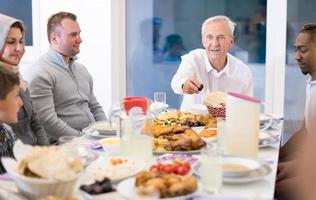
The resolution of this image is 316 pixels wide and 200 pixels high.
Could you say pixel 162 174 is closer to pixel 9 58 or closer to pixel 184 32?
pixel 9 58

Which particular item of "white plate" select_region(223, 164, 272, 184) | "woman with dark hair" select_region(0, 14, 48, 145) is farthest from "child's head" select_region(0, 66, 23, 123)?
"white plate" select_region(223, 164, 272, 184)

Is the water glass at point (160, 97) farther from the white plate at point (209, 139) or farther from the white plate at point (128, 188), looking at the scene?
the white plate at point (128, 188)

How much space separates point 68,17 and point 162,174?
6.73 feet

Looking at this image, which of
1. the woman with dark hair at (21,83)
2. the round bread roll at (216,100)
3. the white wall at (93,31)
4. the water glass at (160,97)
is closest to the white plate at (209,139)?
the round bread roll at (216,100)

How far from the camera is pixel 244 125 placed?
185 cm

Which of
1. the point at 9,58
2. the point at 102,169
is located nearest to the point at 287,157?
the point at 102,169

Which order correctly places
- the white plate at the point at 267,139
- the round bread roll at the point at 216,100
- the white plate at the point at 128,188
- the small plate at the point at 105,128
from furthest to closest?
the round bread roll at the point at 216,100, the small plate at the point at 105,128, the white plate at the point at 267,139, the white plate at the point at 128,188

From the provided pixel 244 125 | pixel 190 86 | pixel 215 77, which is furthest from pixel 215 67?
pixel 244 125

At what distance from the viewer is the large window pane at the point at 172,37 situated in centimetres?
409

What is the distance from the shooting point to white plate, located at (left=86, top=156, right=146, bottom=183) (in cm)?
152

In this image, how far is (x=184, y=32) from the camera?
4246 millimetres

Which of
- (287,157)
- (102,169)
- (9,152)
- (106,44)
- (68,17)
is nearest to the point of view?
(102,169)

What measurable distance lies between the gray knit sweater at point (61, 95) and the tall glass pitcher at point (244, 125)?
1296 millimetres

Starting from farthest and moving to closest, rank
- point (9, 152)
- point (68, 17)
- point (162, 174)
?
point (68, 17) < point (9, 152) < point (162, 174)
